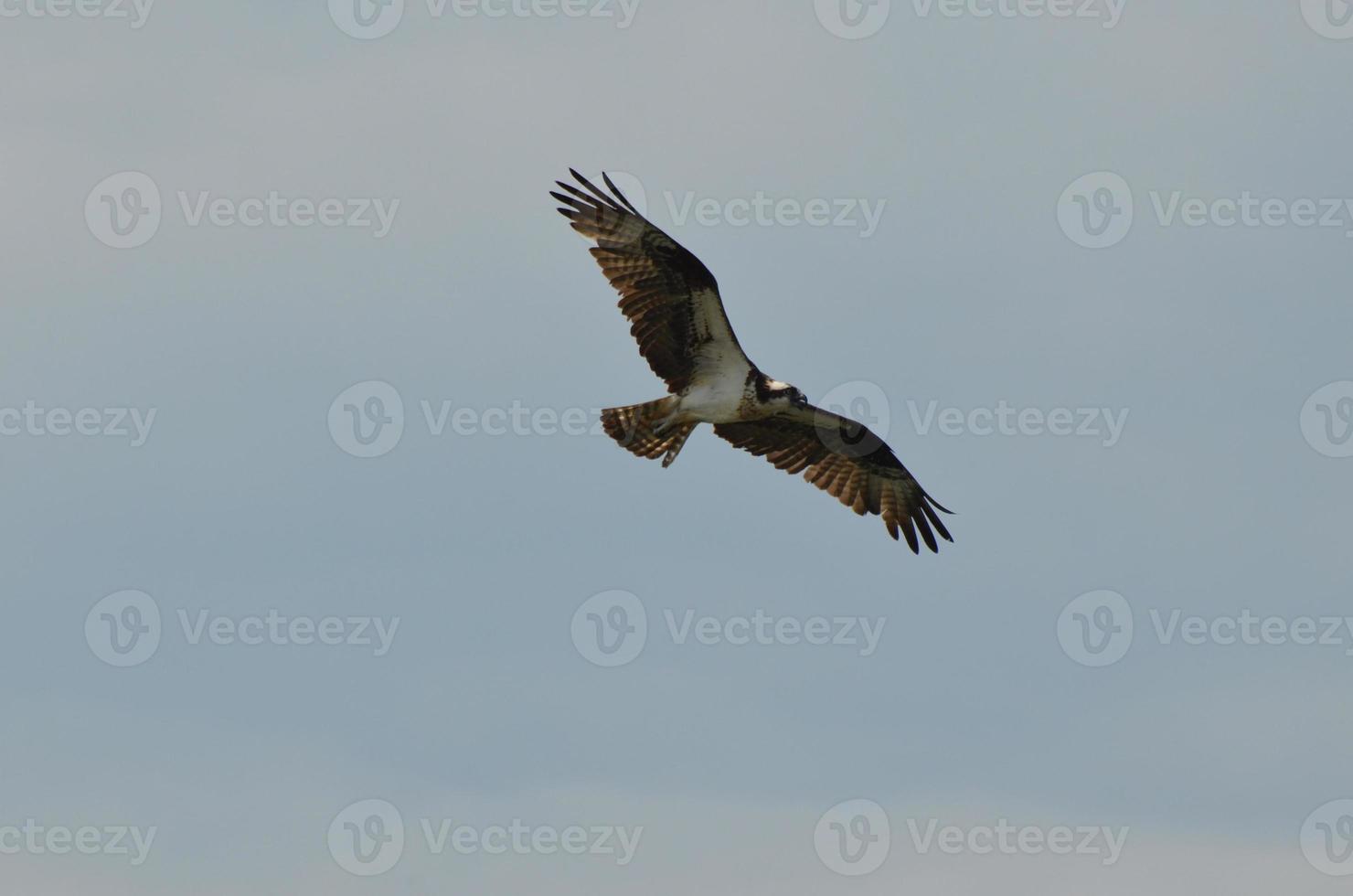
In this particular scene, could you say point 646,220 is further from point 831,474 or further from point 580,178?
point 831,474

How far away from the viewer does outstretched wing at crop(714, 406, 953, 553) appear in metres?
23.6

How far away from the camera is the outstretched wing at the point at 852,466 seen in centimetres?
2364

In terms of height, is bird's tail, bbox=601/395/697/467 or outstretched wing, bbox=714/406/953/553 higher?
outstretched wing, bbox=714/406/953/553

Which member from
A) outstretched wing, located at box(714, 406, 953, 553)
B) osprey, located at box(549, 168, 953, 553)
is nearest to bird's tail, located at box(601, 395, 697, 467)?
osprey, located at box(549, 168, 953, 553)

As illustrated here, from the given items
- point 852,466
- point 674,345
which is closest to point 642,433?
point 674,345

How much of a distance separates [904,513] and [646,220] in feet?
16.9

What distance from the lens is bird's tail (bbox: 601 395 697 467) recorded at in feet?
73.5

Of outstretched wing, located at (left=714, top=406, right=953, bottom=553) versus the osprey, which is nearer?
the osprey

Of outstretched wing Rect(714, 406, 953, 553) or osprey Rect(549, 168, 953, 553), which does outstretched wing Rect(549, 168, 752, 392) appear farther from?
outstretched wing Rect(714, 406, 953, 553)

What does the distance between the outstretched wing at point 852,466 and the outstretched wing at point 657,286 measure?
196cm

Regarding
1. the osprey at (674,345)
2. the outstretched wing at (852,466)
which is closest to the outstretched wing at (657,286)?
the osprey at (674,345)

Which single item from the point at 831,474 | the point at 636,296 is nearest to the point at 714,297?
the point at 636,296

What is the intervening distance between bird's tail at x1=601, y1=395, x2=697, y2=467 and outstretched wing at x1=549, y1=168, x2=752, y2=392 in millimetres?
786

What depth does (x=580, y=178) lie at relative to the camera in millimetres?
21391
